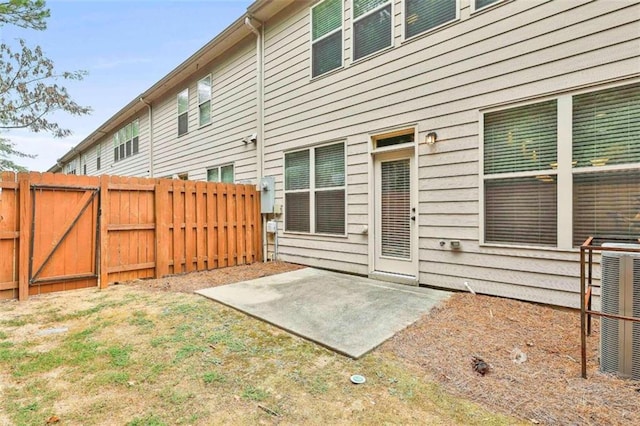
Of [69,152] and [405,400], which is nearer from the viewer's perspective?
[405,400]

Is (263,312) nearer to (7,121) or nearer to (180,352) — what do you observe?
(180,352)

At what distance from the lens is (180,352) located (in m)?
2.65

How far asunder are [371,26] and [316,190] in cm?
303

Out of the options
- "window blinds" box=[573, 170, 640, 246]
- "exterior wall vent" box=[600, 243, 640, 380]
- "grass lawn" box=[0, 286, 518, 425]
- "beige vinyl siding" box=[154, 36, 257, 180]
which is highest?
"beige vinyl siding" box=[154, 36, 257, 180]

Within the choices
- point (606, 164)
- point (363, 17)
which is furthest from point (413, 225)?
point (363, 17)

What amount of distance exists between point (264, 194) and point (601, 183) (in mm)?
5687

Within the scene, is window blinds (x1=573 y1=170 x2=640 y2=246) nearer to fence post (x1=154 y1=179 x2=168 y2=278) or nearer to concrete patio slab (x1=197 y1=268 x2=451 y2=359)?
concrete patio slab (x1=197 y1=268 x2=451 y2=359)

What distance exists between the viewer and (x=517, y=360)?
8.07 feet

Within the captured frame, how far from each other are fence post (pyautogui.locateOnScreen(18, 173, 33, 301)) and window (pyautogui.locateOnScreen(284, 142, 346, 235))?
4.14 m

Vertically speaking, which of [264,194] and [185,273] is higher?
[264,194]

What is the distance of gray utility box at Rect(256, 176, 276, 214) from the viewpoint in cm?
682

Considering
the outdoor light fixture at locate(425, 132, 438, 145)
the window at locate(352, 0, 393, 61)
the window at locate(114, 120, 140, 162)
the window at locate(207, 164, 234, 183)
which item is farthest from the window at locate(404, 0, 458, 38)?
the window at locate(114, 120, 140, 162)

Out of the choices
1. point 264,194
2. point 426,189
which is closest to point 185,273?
point 264,194

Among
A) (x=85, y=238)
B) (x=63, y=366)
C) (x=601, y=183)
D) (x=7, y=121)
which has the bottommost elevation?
(x=63, y=366)
